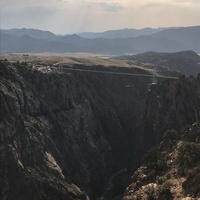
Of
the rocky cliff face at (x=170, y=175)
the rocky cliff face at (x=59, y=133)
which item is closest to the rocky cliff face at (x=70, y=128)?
the rocky cliff face at (x=59, y=133)

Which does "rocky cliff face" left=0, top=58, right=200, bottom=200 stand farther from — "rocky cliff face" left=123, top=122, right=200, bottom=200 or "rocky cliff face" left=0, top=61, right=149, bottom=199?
"rocky cliff face" left=123, top=122, right=200, bottom=200

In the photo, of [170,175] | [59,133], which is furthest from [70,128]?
[170,175]

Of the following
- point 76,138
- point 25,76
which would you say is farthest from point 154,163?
point 25,76

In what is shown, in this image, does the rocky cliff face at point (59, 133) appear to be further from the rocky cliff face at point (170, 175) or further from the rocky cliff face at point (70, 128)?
the rocky cliff face at point (170, 175)

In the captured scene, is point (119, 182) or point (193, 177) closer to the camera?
point (193, 177)

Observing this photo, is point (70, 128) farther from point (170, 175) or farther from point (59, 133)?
point (170, 175)

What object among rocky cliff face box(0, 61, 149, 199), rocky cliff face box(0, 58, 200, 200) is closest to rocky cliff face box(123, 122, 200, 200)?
rocky cliff face box(0, 61, 149, 199)

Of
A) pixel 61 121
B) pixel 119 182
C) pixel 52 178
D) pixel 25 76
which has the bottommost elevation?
pixel 119 182

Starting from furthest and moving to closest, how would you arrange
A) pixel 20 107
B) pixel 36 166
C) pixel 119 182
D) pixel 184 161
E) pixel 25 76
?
pixel 25 76, pixel 119 182, pixel 20 107, pixel 36 166, pixel 184 161

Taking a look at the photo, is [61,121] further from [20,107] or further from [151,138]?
[151,138]

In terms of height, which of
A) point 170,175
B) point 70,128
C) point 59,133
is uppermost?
point 170,175
